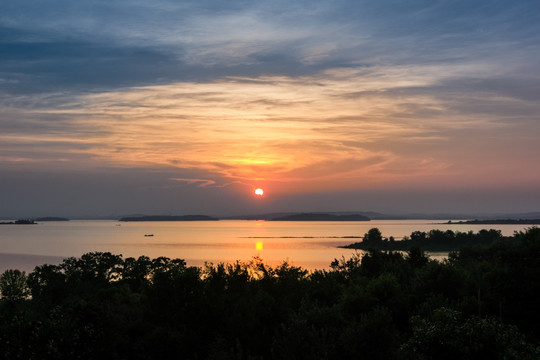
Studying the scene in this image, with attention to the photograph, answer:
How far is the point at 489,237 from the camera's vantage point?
178m

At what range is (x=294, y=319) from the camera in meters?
26.1

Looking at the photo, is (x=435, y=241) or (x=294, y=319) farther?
(x=435, y=241)

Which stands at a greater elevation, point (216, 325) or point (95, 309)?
point (95, 309)

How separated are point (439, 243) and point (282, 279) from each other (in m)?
149

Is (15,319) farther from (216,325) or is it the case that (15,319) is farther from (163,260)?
(163,260)

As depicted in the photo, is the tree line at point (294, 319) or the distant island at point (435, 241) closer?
the tree line at point (294, 319)

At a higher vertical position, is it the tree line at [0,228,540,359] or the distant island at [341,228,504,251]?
the tree line at [0,228,540,359]

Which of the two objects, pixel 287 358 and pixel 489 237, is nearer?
pixel 287 358

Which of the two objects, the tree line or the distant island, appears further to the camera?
the distant island

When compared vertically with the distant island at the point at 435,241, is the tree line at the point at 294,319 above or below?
above

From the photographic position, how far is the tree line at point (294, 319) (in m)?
23.2

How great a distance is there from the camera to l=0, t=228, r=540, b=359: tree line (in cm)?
2322

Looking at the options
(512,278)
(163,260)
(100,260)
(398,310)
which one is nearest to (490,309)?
(512,278)

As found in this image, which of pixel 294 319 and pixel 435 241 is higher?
pixel 294 319
